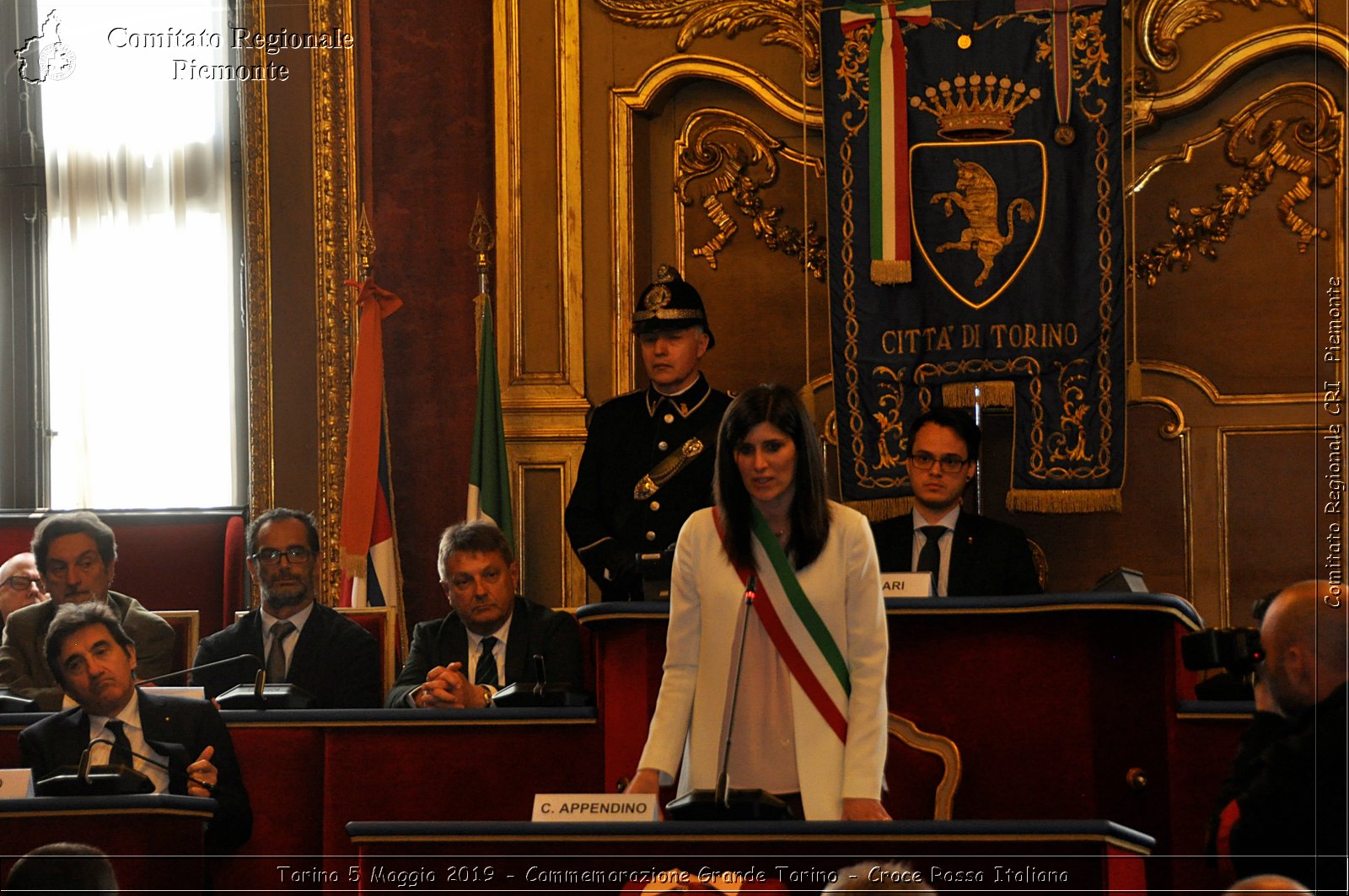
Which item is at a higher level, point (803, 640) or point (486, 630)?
point (803, 640)

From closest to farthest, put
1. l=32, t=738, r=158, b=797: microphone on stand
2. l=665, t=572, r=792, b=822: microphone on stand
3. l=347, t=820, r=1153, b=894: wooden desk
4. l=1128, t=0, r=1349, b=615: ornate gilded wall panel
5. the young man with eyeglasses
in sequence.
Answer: l=347, t=820, r=1153, b=894: wooden desk, l=665, t=572, r=792, b=822: microphone on stand, l=32, t=738, r=158, b=797: microphone on stand, the young man with eyeglasses, l=1128, t=0, r=1349, b=615: ornate gilded wall panel

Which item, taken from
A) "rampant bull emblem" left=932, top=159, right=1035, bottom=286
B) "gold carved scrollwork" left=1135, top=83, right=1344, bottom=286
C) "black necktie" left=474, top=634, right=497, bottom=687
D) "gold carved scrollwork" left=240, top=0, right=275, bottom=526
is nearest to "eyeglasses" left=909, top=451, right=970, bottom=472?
"black necktie" left=474, top=634, right=497, bottom=687

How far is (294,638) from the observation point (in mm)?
5426

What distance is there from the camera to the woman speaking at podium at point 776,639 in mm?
3688

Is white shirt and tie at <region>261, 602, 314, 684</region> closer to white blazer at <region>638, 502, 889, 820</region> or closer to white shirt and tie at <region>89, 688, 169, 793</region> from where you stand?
white shirt and tie at <region>89, 688, 169, 793</region>

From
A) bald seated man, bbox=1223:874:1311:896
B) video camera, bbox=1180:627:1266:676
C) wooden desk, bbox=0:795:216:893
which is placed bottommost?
wooden desk, bbox=0:795:216:893

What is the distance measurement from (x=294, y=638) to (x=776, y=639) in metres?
2.16

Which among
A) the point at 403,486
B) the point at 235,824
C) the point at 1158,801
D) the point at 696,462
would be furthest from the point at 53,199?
the point at 1158,801

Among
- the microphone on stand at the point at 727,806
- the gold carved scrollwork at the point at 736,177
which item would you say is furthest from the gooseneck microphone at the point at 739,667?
the gold carved scrollwork at the point at 736,177

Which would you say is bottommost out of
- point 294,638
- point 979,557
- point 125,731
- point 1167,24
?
point 125,731

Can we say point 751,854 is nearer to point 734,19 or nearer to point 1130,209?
point 1130,209

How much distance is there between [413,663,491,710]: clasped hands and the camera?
4684 millimetres

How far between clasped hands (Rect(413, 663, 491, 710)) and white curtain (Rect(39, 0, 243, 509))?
304 centimetres

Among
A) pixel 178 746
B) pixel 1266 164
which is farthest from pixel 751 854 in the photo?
pixel 1266 164
